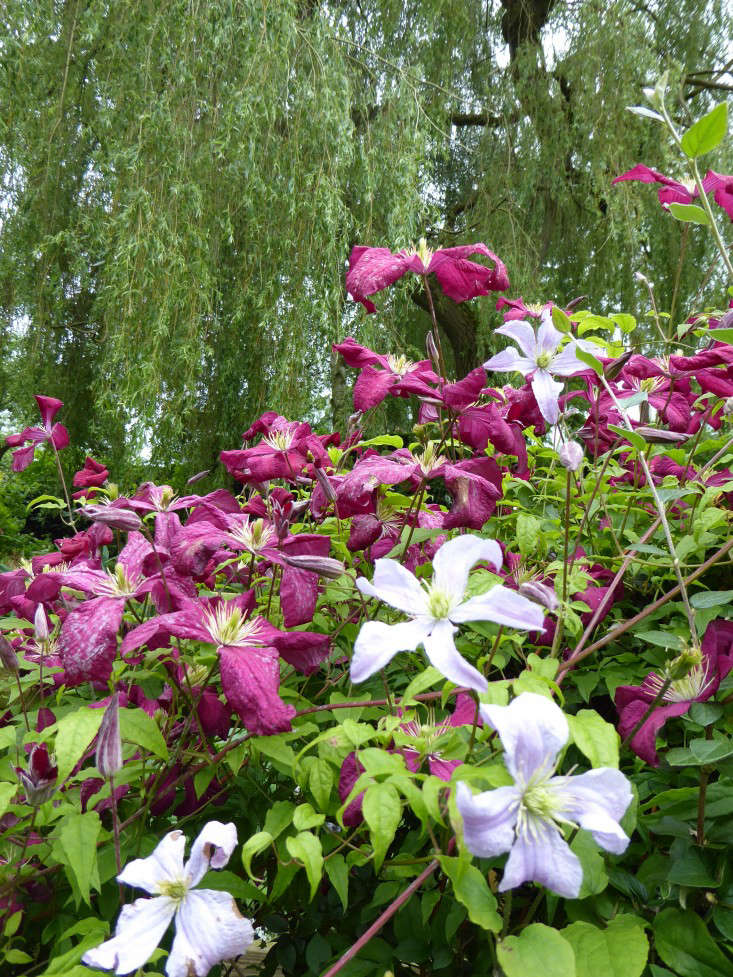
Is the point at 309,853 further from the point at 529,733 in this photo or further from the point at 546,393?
the point at 546,393

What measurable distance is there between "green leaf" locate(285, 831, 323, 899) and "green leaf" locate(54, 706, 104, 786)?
0.17 meters

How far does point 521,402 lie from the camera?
0.94m

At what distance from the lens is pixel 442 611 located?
557mm

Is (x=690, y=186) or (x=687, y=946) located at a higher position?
(x=690, y=186)

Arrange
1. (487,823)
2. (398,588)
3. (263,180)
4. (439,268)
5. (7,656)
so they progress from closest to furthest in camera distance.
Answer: (487,823) < (398,588) < (7,656) < (439,268) < (263,180)

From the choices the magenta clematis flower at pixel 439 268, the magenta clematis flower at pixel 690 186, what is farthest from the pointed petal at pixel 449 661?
the magenta clematis flower at pixel 690 186

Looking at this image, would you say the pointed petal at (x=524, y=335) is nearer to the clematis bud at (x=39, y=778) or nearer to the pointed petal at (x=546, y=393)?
the pointed petal at (x=546, y=393)

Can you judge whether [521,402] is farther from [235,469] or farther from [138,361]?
[138,361]

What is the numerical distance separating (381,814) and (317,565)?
21 centimetres

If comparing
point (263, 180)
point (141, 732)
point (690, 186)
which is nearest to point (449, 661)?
point (141, 732)

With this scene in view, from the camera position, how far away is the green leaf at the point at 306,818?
1.86 ft

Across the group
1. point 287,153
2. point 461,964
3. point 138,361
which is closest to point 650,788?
point 461,964

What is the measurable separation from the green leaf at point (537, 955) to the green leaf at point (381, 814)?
0.30ft

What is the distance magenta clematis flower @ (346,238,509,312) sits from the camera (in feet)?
2.85
